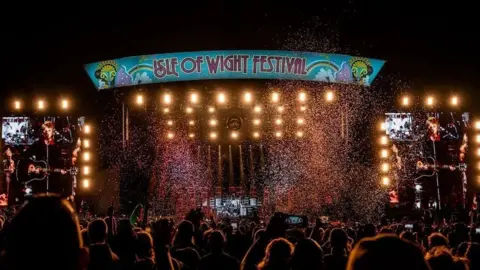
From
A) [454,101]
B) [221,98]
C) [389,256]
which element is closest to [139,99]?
[221,98]

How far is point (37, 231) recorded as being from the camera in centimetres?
200

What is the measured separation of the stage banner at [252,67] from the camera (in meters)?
23.8

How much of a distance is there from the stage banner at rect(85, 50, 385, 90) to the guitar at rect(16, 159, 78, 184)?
5651 mm

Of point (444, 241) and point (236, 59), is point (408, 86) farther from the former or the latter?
point (444, 241)

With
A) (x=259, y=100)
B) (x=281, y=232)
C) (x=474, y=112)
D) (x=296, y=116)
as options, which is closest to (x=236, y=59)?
(x=259, y=100)

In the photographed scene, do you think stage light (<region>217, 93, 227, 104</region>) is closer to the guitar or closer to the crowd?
the guitar

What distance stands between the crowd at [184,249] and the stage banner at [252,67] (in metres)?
14.7

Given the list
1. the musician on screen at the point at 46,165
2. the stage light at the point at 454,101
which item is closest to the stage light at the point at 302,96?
the stage light at the point at 454,101

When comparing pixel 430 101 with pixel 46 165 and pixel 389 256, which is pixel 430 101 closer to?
pixel 46 165

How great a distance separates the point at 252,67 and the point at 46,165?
34.9ft

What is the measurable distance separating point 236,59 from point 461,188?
1106 centimetres

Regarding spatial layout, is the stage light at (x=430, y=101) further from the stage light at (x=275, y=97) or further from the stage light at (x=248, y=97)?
the stage light at (x=248, y=97)

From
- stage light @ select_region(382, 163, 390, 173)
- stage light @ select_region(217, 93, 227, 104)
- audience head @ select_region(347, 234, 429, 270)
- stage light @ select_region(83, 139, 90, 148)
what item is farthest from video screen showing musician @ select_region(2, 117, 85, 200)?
audience head @ select_region(347, 234, 429, 270)

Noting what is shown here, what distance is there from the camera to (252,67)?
78.6 ft
